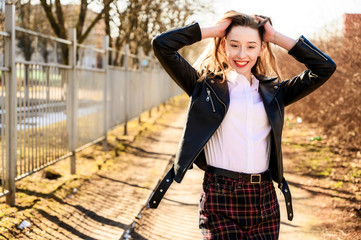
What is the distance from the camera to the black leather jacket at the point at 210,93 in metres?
2.90

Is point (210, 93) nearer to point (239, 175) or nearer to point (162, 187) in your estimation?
point (239, 175)

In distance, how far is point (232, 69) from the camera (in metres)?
3.15

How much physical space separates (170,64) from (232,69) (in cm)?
40

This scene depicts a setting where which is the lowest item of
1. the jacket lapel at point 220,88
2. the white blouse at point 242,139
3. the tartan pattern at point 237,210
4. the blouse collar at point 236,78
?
the tartan pattern at point 237,210

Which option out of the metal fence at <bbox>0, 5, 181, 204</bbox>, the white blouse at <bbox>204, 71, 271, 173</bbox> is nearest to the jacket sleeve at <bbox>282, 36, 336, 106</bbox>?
the white blouse at <bbox>204, 71, 271, 173</bbox>

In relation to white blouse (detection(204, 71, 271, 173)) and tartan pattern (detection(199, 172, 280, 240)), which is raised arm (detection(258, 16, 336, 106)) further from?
tartan pattern (detection(199, 172, 280, 240))

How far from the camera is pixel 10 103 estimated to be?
18.3 feet

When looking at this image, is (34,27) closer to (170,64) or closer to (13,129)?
(13,129)

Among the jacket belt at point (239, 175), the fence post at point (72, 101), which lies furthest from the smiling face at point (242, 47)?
the fence post at point (72, 101)

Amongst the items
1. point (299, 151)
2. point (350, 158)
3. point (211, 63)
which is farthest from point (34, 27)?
point (211, 63)

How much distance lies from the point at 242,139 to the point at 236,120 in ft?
0.38

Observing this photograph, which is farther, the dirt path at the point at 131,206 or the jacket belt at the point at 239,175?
the dirt path at the point at 131,206

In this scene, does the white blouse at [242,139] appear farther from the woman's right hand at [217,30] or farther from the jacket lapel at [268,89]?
the woman's right hand at [217,30]

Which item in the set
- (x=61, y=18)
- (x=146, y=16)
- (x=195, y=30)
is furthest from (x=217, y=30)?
(x=146, y=16)
